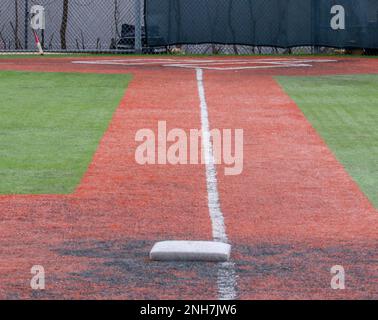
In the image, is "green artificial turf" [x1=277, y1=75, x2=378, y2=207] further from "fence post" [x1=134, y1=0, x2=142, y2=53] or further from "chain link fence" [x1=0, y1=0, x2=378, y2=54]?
"chain link fence" [x1=0, y1=0, x2=378, y2=54]

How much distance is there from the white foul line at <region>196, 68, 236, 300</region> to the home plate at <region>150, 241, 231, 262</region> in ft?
0.31

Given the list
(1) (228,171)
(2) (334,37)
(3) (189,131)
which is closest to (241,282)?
(1) (228,171)

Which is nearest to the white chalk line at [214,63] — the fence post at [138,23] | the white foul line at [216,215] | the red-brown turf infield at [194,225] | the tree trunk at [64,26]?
the fence post at [138,23]

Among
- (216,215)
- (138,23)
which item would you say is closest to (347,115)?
(216,215)

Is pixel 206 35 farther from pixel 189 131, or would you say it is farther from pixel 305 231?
pixel 305 231

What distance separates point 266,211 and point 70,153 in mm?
4334

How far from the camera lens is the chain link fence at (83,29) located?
3253cm

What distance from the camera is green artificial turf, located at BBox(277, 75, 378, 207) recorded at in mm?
13656

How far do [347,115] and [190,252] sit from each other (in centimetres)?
1023

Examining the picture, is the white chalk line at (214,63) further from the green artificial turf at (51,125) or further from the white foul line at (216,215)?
the white foul line at (216,215)

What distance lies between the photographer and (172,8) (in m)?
31.3

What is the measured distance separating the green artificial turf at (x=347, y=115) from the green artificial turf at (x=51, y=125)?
129 inches

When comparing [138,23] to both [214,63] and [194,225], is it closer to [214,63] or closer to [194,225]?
[214,63]

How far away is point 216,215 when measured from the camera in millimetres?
10719
